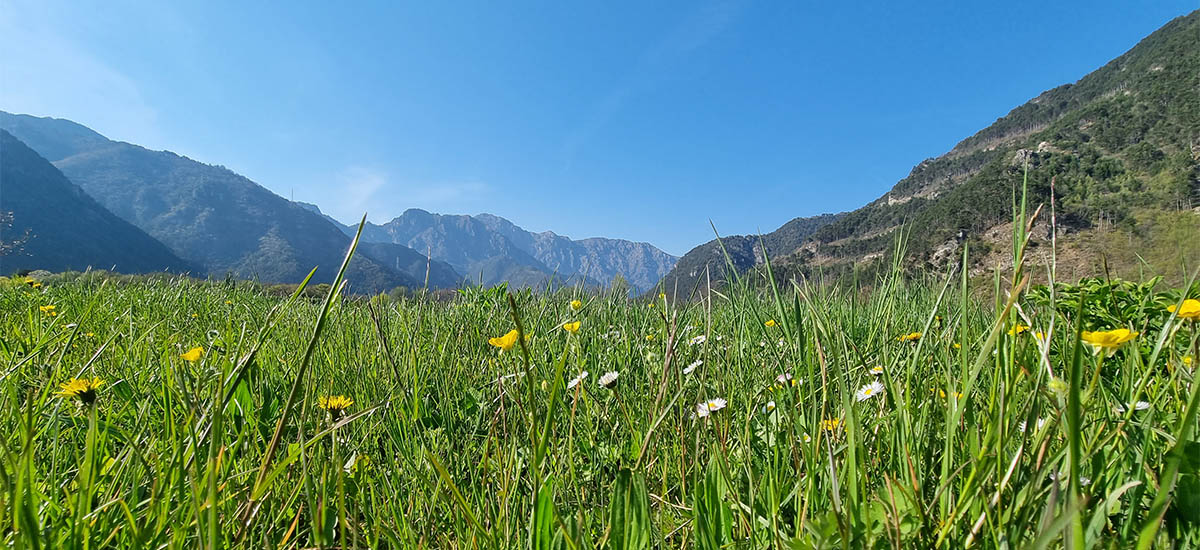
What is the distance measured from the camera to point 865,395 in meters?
1.31

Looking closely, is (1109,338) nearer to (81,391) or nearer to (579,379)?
(579,379)

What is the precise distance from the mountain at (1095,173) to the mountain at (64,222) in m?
160

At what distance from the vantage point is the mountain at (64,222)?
124m

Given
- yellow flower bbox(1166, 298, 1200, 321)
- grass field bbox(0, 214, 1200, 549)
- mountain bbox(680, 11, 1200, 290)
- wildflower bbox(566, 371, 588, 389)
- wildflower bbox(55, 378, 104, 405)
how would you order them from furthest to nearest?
mountain bbox(680, 11, 1200, 290) < wildflower bbox(566, 371, 588, 389) < wildflower bbox(55, 378, 104, 405) < yellow flower bbox(1166, 298, 1200, 321) < grass field bbox(0, 214, 1200, 549)

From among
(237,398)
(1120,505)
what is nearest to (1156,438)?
(1120,505)

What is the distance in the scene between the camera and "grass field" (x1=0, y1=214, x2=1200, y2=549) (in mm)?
635

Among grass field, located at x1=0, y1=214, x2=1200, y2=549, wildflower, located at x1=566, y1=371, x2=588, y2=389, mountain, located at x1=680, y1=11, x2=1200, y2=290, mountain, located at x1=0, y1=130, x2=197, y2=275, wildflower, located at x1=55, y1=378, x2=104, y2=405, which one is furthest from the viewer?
mountain, located at x1=0, y1=130, x2=197, y2=275

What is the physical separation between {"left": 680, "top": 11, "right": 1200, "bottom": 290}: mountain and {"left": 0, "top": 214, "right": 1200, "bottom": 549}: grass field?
2253 inches

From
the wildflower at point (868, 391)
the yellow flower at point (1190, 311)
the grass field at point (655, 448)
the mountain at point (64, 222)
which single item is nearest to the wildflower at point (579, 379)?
the grass field at point (655, 448)

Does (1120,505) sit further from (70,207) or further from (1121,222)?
(70,207)

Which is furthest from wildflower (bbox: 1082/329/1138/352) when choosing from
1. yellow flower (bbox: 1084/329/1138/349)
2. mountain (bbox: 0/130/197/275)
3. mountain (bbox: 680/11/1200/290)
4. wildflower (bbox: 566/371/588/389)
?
mountain (bbox: 0/130/197/275)

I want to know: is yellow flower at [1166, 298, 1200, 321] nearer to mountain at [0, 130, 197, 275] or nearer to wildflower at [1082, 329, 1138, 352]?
wildflower at [1082, 329, 1138, 352]

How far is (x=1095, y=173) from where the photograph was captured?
3374 inches

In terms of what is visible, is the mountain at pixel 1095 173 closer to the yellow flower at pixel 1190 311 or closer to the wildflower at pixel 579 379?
the wildflower at pixel 579 379
